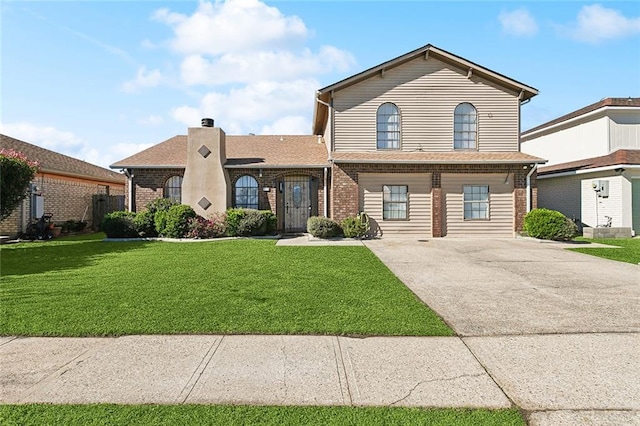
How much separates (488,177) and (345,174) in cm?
593

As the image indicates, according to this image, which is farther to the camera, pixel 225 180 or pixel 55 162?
pixel 55 162

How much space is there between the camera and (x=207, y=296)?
20.0ft

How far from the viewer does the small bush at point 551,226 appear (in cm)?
1388

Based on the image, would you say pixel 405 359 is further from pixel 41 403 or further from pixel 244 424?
pixel 41 403

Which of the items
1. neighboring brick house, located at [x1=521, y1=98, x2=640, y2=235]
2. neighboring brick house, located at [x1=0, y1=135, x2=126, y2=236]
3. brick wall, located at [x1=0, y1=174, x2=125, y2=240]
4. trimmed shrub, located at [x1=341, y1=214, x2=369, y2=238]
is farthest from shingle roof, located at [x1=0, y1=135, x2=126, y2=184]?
neighboring brick house, located at [x1=521, y1=98, x2=640, y2=235]

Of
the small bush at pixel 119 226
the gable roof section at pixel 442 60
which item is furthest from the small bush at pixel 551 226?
the small bush at pixel 119 226

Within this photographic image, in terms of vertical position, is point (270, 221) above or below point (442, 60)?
below

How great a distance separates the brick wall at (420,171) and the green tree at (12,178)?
1065 cm

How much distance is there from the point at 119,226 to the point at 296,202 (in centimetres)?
715

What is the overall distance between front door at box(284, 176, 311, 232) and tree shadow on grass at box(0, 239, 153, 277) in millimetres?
5903

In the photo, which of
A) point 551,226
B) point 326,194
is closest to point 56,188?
point 326,194

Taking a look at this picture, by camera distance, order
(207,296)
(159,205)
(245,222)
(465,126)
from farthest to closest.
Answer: (465,126) → (159,205) → (245,222) → (207,296)

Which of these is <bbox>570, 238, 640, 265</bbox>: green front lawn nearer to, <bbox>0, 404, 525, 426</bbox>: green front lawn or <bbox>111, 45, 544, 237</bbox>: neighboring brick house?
<bbox>111, 45, 544, 237</bbox>: neighboring brick house

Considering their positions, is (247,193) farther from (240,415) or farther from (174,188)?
(240,415)
